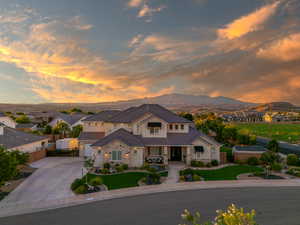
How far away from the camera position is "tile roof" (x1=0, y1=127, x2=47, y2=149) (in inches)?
1076

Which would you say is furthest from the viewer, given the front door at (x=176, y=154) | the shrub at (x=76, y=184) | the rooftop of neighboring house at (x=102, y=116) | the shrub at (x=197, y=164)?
Result: the rooftop of neighboring house at (x=102, y=116)

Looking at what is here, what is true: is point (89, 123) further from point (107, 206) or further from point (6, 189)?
point (107, 206)

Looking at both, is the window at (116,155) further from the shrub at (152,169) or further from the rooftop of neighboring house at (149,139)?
the shrub at (152,169)

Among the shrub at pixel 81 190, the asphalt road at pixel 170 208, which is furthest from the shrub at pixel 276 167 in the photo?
the shrub at pixel 81 190

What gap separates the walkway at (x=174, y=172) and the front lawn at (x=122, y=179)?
3443 mm

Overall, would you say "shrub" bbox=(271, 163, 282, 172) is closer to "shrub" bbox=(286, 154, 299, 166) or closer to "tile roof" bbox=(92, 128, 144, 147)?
"shrub" bbox=(286, 154, 299, 166)

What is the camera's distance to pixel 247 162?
28.6 m

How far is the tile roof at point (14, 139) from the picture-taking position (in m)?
27.3

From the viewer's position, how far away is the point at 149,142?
2830 cm

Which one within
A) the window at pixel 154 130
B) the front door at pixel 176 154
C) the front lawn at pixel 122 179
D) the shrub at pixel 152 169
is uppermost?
the window at pixel 154 130

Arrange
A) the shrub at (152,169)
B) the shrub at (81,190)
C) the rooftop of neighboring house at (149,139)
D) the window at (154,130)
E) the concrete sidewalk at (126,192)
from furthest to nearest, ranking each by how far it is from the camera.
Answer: the window at (154,130) < the rooftop of neighboring house at (149,139) < the shrub at (152,169) < the shrub at (81,190) < the concrete sidewalk at (126,192)

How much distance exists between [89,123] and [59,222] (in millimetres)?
26940

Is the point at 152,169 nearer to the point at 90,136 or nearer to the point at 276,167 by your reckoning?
the point at 90,136

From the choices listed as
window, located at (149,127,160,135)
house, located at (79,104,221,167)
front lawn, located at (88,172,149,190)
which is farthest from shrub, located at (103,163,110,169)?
window, located at (149,127,160,135)
